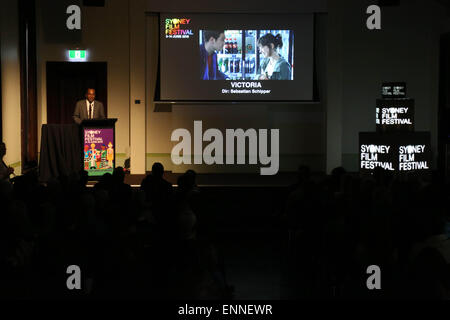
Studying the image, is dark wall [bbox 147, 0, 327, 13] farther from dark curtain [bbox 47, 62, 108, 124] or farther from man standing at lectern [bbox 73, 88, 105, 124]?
man standing at lectern [bbox 73, 88, 105, 124]

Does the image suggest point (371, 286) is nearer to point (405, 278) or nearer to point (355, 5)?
point (405, 278)

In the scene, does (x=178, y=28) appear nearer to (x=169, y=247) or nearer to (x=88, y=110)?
(x=88, y=110)

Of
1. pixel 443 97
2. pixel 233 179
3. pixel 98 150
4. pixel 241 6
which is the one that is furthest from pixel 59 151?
pixel 443 97

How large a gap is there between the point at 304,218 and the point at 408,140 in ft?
10.9

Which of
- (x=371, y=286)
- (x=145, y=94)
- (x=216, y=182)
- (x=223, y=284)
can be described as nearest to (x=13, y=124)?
(x=145, y=94)

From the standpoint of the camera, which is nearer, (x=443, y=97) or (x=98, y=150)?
(x=98, y=150)

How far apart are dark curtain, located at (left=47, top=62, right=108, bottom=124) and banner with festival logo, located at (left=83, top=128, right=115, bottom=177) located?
2.46m

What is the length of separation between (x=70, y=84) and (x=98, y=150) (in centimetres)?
274

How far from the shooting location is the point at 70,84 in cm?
1162

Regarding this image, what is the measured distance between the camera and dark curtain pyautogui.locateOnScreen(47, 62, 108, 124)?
11.6 m

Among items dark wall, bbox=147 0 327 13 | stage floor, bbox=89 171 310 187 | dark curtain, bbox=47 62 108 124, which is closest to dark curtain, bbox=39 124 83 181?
stage floor, bbox=89 171 310 187

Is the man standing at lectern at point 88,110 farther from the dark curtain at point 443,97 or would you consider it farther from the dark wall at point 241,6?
the dark curtain at point 443,97

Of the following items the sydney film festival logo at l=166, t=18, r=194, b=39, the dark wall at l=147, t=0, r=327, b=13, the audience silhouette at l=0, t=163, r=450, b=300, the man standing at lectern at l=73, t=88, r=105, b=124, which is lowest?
the audience silhouette at l=0, t=163, r=450, b=300

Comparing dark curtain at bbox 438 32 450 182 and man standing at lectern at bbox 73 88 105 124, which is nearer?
man standing at lectern at bbox 73 88 105 124
